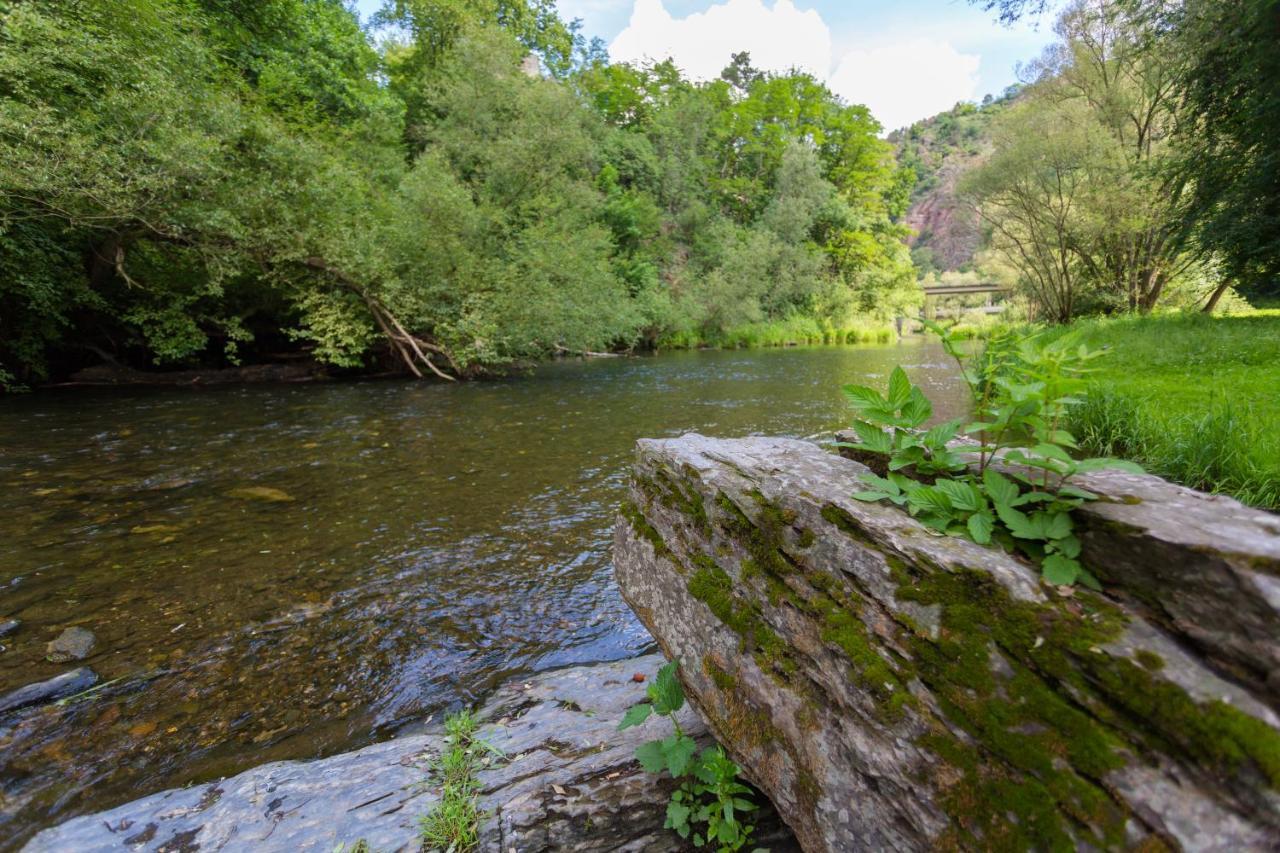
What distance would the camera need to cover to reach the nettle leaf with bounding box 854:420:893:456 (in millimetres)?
2346

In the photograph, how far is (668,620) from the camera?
2859 mm

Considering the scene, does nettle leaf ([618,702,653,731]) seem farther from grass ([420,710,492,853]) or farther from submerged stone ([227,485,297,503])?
submerged stone ([227,485,297,503])

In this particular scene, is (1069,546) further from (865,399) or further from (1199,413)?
(1199,413)

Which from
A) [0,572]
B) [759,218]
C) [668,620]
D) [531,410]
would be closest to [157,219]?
[531,410]

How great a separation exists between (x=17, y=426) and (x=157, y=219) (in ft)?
18.8

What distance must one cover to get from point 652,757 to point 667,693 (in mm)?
263

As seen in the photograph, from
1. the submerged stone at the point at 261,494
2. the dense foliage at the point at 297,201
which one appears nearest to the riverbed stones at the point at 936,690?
the submerged stone at the point at 261,494

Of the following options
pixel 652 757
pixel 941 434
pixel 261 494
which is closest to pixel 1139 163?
pixel 941 434

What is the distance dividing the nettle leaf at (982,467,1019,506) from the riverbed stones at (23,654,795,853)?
5.20 feet

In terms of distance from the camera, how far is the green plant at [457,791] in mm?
2240

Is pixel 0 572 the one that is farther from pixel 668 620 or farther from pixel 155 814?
pixel 668 620

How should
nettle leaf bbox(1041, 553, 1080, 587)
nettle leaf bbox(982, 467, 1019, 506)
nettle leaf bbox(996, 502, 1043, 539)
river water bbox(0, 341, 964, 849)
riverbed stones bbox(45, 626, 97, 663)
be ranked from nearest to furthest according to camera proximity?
nettle leaf bbox(1041, 553, 1080, 587), nettle leaf bbox(996, 502, 1043, 539), nettle leaf bbox(982, 467, 1019, 506), river water bbox(0, 341, 964, 849), riverbed stones bbox(45, 626, 97, 663)

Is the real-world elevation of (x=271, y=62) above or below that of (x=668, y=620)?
above

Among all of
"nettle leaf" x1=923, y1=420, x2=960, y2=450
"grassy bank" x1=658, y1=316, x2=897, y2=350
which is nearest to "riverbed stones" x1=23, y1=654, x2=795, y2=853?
"nettle leaf" x1=923, y1=420, x2=960, y2=450
